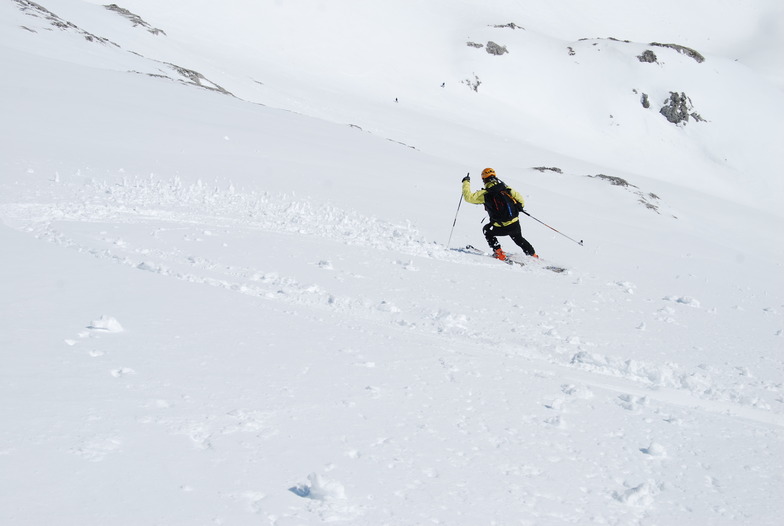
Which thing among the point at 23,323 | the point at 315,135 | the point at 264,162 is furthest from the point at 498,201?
the point at 315,135

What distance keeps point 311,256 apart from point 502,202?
421 centimetres

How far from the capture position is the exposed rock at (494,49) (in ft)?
245

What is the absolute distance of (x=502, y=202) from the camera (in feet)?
38.8

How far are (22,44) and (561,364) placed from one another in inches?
1052

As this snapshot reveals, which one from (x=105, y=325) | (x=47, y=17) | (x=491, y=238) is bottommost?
(x=105, y=325)

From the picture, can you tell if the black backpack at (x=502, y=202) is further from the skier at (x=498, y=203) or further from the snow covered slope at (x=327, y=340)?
the snow covered slope at (x=327, y=340)

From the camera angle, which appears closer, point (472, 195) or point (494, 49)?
point (472, 195)

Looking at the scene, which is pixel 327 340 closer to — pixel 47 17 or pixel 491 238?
pixel 491 238

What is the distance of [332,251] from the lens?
32.4 ft

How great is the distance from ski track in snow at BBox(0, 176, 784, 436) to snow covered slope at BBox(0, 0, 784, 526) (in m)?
0.06

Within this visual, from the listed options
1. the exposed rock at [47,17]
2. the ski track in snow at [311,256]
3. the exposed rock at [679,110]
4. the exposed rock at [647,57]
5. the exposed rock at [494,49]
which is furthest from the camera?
the exposed rock at [647,57]

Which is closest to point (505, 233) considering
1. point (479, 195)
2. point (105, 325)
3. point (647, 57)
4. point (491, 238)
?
point (491, 238)

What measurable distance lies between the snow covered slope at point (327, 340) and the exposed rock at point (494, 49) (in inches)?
2205

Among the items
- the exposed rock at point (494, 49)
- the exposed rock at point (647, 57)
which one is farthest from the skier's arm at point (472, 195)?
the exposed rock at point (647, 57)
